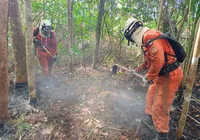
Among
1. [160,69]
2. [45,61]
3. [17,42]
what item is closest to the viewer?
[160,69]

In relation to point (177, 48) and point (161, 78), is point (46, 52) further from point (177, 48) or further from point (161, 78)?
point (177, 48)

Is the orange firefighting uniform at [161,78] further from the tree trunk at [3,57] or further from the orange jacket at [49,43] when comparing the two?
the orange jacket at [49,43]

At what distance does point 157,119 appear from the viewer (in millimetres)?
3104

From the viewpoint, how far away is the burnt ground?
342 cm

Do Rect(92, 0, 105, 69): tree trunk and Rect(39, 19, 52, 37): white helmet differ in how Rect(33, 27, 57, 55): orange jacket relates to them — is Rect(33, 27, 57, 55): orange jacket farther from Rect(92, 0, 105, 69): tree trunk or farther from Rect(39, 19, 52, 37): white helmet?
Rect(92, 0, 105, 69): tree trunk

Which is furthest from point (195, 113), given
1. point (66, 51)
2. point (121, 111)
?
point (66, 51)

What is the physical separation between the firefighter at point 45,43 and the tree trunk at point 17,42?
805mm

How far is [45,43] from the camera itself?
5875mm

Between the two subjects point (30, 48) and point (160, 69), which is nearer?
point (160, 69)

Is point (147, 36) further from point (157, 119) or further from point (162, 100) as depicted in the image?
point (157, 119)

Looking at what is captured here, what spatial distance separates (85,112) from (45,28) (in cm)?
304

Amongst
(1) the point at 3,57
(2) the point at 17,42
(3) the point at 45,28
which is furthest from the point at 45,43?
(1) the point at 3,57

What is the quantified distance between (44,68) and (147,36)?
421cm

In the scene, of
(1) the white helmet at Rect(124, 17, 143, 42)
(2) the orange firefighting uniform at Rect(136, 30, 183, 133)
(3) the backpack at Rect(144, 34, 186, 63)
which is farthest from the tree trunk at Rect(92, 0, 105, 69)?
(3) the backpack at Rect(144, 34, 186, 63)
